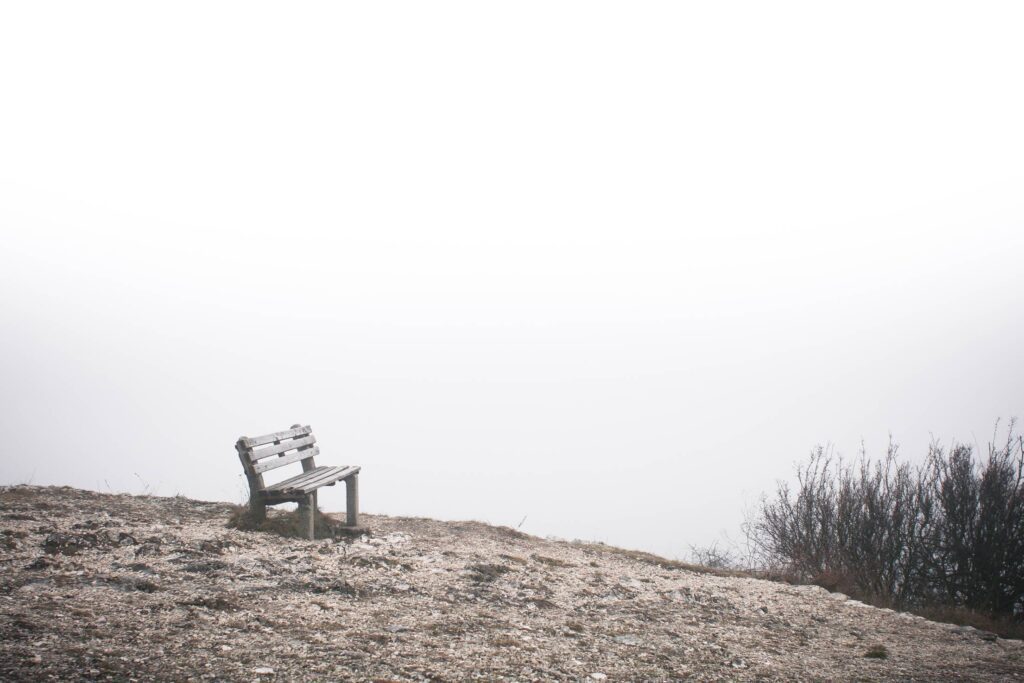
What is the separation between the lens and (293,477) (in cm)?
835

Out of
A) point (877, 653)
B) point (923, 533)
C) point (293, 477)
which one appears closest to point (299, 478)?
point (293, 477)

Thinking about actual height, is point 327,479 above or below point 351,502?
above

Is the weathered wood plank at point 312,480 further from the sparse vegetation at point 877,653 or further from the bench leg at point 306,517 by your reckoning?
the sparse vegetation at point 877,653

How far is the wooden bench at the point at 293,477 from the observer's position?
7.28 metres

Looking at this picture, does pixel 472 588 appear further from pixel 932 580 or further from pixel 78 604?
pixel 932 580

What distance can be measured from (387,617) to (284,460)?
3678 millimetres

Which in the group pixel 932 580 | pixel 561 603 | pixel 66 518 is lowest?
pixel 932 580

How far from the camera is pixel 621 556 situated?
977cm

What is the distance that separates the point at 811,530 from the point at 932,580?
2.06 meters

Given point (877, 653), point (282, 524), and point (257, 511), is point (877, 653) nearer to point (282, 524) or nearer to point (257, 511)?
point (282, 524)

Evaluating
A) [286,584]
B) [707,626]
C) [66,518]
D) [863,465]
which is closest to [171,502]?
[66,518]

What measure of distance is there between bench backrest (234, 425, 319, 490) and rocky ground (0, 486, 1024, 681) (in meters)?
0.68

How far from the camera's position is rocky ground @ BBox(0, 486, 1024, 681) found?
395cm

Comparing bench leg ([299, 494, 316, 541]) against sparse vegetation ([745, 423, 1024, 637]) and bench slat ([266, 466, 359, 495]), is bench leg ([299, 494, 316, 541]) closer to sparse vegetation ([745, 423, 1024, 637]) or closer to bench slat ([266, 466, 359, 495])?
bench slat ([266, 466, 359, 495])
